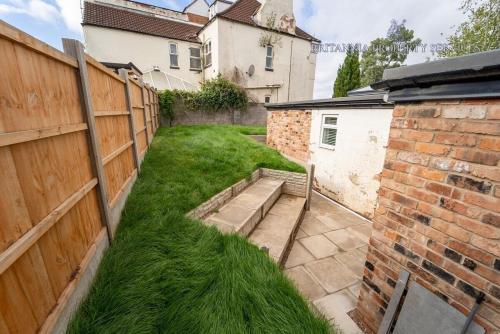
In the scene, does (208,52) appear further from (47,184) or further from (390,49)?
(390,49)

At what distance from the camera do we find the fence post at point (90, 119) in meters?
1.71

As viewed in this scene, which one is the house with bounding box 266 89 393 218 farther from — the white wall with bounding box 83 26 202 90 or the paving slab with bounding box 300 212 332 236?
the white wall with bounding box 83 26 202 90

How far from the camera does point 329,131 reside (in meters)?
6.45

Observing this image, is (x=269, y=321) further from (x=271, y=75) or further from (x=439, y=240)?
(x=271, y=75)

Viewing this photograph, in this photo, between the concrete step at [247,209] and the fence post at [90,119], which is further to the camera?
the concrete step at [247,209]

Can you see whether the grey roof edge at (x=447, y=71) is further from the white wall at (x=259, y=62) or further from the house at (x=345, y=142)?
the white wall at (x=259, y=62)

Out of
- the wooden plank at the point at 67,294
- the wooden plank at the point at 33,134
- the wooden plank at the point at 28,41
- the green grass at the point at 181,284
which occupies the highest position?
the wooden plank at the point at 28,41

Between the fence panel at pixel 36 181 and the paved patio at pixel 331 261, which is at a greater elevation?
the fence panel at pixel 36 181

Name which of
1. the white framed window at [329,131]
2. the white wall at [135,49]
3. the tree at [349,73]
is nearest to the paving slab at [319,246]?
the white framed window at [329,131]

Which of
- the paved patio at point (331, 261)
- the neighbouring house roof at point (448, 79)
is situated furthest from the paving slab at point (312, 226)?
the neighbouring house roof at point (448, 79)

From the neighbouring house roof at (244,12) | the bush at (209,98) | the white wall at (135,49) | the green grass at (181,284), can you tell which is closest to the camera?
the green grass at (181,284)

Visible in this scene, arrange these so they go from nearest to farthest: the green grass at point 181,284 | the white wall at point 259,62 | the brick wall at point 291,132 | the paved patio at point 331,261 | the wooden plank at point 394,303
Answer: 1. the green grass at point 181,284
2. the wooden plank at point 394,303
3. the paved patio at point 331,261
4. the brick wall at point 291,132
5. the white wall at point 259,62

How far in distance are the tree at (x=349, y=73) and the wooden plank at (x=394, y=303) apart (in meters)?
20.4

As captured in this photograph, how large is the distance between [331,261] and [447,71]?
10.2ft
